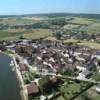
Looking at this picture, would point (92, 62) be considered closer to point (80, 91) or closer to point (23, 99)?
point (80, 91)

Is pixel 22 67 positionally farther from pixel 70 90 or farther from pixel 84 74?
pixel 70 90

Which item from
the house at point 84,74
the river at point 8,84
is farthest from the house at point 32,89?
the house at point 84,74

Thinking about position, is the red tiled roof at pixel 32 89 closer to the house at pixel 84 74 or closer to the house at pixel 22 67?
the house at pixel 84 74

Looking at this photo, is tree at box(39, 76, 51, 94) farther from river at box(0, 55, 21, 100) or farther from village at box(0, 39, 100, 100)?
river at box(0, 55, 21, 100)

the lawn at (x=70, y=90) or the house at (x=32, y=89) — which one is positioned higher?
the lawn at (x=70, y=90)

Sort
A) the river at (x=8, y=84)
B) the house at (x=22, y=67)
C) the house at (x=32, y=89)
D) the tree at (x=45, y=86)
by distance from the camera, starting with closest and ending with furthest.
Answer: the river at (x=8, y=84)
the house at (x=32, y=89)
the tree at (x=45, y=86)
the house at (x=22, y=67)

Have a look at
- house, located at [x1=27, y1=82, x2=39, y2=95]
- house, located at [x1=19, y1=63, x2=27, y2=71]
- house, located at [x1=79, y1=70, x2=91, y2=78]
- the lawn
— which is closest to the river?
house, located at [x1=27, y1=82, x2=39, y2=95]

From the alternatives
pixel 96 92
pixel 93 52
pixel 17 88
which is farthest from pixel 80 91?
pixel 93 52

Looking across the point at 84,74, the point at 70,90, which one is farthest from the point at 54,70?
the point at 70,90
